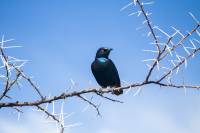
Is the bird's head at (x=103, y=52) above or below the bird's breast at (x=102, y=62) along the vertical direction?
above

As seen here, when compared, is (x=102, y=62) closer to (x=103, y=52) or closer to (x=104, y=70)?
(x=104, y=70)

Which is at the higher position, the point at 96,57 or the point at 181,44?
the point at 96,57

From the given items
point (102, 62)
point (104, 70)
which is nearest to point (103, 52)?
point (102, 62)

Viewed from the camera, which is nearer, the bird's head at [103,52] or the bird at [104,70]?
the bird at [104,70]

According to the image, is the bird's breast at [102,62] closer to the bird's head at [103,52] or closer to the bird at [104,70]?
the bird at [104,70]

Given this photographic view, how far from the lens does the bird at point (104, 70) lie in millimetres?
5812

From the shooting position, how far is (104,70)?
579 cm

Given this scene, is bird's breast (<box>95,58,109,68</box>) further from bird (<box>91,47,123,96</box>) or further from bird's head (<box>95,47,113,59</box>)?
bird's head (<box>95,47,113,59</box>)

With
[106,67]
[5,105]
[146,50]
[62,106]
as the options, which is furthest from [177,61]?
[106,67]

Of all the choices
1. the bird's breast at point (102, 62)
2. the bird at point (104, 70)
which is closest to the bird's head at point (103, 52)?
the bird at point (104, 70)

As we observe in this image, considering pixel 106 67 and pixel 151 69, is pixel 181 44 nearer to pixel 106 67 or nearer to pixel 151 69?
pixel 151 69

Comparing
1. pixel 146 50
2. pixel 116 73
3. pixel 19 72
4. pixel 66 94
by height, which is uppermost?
pixel 116 73

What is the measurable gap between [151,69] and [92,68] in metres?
3.80

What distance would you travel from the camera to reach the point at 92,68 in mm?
6082
